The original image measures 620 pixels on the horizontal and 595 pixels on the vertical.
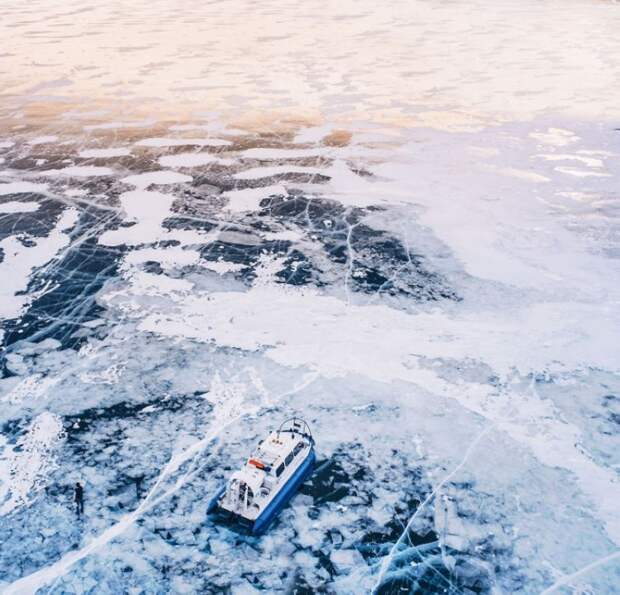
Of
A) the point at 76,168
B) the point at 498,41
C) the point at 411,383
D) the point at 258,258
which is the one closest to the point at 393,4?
the point at 498,41

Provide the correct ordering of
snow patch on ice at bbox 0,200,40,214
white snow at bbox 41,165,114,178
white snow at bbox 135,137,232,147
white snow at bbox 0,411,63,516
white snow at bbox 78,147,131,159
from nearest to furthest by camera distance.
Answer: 1. white snow at bbox 0,411,63,516
2. snow patch on ice at bbox 0,200,40,214
3. white snow at bbox 41,165,114,178
4. white snow at bbox 78,147,131,159
5. white snow at bbox 135,137,232,147

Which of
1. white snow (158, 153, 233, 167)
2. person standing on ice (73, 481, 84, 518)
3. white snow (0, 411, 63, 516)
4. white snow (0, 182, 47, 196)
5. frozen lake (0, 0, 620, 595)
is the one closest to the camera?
frozen lake (0, 0, 620, 595)

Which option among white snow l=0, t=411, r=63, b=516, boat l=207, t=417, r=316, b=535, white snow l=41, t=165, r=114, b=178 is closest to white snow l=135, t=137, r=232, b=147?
white snow l=41, t=165, r=114, b=178

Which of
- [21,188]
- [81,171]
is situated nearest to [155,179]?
[81,171]

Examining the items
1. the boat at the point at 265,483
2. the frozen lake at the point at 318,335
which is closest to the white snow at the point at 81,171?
the frozen lake at the point at 318,335

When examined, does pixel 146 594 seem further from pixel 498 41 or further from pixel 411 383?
pixel 498 41

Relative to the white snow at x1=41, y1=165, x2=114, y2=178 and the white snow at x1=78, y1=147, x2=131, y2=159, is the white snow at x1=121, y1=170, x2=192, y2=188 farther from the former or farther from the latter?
the white snow at x1=78, y1=147, x2=131, y2=159
